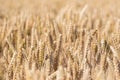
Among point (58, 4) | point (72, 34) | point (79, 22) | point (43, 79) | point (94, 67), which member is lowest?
point (43, 79)

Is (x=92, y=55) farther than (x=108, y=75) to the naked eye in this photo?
Yes

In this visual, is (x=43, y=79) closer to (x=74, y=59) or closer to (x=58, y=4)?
(x=74, y=59)

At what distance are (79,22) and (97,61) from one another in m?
0.73

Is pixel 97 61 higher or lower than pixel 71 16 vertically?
lower

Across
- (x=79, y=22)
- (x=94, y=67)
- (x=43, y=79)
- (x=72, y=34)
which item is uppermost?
(x=79, y=22)

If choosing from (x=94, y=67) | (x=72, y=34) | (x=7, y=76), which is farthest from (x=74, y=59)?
(x=72, y=34)

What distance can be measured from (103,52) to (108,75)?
291 millimetres

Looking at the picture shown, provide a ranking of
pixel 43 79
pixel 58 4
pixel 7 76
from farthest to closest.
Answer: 1. pixel 58 4
2. pixel 7 76
3. pixel 43 79

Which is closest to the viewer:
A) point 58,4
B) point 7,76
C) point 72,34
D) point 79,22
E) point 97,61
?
point 7,76

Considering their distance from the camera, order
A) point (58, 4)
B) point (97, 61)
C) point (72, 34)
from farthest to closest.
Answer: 1. point (58, 4)
2. point (72, 34)
3. point (97, 61)

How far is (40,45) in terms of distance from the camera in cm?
138

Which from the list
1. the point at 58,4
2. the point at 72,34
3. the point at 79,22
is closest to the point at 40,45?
the point at 72,34

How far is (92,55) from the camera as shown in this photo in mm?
1475

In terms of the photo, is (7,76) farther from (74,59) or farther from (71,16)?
(71,16)
